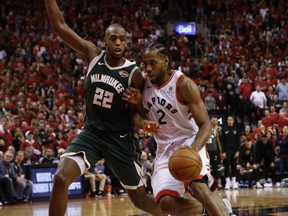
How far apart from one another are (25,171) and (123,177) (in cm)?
795

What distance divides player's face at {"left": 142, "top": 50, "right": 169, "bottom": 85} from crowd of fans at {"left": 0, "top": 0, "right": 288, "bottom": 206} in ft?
26.6

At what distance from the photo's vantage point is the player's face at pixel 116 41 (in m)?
6.76

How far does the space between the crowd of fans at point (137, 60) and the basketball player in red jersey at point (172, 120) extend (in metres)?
7.98

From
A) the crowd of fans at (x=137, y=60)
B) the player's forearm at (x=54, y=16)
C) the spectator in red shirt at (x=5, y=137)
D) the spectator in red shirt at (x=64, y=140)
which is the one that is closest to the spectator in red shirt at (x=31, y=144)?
the crowd of fans at (x=137, y=60)

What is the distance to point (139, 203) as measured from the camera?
6.84 metres

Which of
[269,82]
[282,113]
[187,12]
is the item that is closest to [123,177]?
[282,113]

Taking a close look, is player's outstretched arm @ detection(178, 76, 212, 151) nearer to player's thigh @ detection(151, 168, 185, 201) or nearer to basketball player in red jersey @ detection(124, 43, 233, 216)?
basketball player in red jersey @ detection(124, 43, 233, 216)

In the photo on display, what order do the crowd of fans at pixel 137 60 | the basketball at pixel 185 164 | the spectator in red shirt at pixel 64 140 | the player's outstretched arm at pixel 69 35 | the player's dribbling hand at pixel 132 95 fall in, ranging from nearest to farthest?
the basketball at pixel 185 164, the player's dribbling hand at pixel 132 95, the player's outstretched arm at pixel 69 35, the spectator in red shirt at pixel 64 140, the crowd of fans at pixel 137 60

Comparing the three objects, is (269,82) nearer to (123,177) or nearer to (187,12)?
(187,12)

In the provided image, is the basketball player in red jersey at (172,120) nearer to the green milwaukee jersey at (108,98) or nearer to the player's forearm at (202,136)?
the player's forearm at (202,136)

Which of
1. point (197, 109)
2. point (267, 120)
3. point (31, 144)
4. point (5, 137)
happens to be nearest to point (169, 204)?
point (197, 109)

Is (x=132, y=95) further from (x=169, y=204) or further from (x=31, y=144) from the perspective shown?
(x=31, y=144)

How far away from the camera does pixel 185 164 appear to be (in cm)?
576

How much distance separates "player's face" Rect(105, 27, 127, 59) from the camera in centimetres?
676
